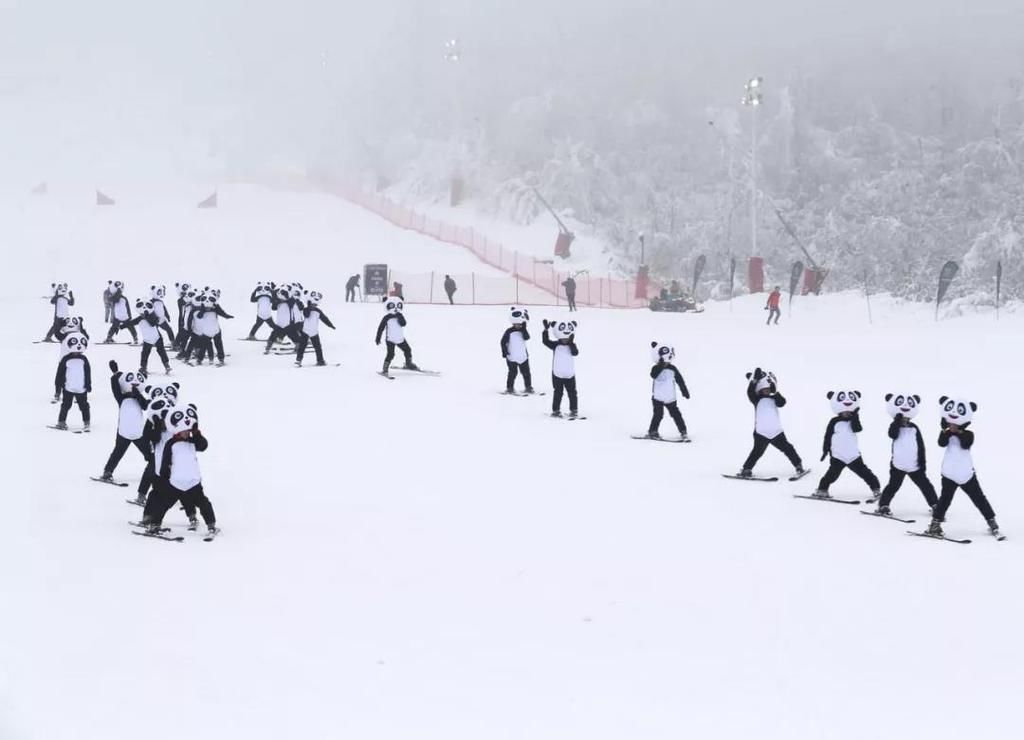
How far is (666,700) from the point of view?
7.43m

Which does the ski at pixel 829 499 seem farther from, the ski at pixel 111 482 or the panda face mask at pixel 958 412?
the ski at pixel 111 482

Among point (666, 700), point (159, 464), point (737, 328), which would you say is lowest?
point (666, 700)

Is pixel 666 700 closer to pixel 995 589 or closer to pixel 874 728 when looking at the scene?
pixel 874 728

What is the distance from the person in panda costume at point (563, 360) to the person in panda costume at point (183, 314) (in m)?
10.0

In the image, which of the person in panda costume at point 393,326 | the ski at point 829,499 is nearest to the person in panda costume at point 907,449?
the ski at point 829,499

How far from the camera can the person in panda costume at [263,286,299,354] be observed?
86.7 feet

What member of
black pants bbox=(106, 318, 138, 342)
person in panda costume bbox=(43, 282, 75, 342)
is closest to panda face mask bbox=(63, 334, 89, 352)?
black pants bbox=(106, 318, 138, 342)

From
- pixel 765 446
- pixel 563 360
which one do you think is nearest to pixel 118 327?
pixel 563 360

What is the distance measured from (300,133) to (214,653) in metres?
120

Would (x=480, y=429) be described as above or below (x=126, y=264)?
below

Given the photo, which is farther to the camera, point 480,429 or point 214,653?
point 480,429

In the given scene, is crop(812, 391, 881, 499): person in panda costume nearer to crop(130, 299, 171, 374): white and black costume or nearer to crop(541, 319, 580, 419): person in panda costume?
crop(541, 319, 580, 419): person in panda costume

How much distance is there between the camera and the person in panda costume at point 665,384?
675 inches

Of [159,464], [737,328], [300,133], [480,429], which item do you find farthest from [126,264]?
[300,133]
